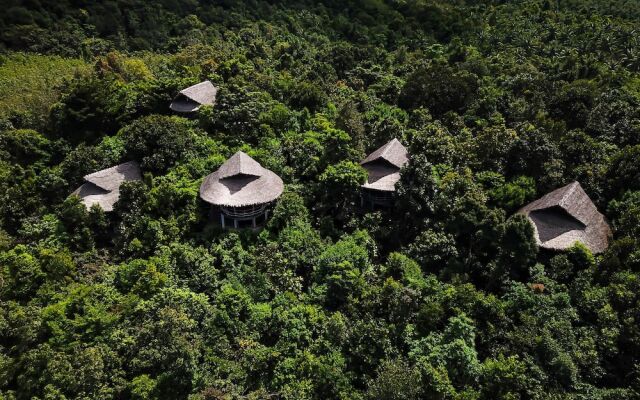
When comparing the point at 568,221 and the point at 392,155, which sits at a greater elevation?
the point at 568,221

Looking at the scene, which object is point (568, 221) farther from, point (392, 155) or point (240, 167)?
point (240, 167)

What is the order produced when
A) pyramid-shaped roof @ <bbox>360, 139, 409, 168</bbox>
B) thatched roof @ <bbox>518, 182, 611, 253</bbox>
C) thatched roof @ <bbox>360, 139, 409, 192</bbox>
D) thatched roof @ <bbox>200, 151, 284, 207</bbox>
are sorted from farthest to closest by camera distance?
pyramid-shaped roof @ <bbox>360, 139, 409, 168</bbox>, thatched roof @ <bbox>360, 139, 409, 192</bbox>, thatched roof @ <bbox>200, 151, 284, 207</bbox>, thatched roof @ <bbox>518, 182, 611, 253</bbox>

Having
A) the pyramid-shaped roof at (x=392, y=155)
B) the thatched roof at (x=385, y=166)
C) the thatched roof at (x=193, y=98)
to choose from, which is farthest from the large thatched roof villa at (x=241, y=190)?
the thatched roof at (x=193, y=98)

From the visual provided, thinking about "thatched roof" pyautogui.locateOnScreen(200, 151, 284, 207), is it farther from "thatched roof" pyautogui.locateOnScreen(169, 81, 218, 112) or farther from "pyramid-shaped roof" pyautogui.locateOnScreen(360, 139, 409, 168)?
"thatched roof" pyautogui.locateOnScreen(169, 81, 218, 112)

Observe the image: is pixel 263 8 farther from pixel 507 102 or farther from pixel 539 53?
pixel 507 102

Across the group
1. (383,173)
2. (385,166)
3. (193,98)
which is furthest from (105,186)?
(385,166)

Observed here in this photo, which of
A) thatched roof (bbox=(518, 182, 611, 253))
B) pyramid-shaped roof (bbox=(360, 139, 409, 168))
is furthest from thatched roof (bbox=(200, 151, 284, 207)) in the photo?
thatched roof (bbox=(518, 182, 611, 253))

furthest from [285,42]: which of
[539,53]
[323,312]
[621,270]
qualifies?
[621,270]
